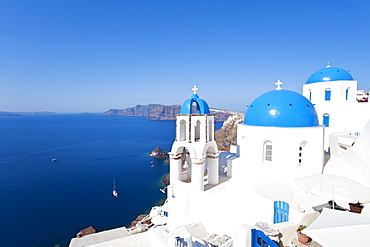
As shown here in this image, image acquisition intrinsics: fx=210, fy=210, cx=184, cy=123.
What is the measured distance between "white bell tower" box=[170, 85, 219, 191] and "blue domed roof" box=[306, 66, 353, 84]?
13.4 meters

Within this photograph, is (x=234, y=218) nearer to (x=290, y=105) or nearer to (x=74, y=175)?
(x=290, y=105)

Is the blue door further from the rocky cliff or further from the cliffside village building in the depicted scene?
the rocky cliff

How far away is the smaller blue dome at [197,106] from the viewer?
1262 centimetres

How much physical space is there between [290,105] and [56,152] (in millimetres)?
62446

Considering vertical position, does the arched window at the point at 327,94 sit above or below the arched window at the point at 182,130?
above

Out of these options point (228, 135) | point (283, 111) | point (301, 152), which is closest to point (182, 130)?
point (283, 111)

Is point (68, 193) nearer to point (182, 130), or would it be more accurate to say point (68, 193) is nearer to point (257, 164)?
point (182, 130)

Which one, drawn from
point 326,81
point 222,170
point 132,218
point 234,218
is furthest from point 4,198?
point 326,81

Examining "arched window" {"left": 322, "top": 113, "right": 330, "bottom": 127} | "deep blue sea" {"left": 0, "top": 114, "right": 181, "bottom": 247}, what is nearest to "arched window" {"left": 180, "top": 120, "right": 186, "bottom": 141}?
"arched window" {"left": 322, "top": 113, "right": 330, "bottom": 127}

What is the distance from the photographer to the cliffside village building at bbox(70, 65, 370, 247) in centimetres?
896

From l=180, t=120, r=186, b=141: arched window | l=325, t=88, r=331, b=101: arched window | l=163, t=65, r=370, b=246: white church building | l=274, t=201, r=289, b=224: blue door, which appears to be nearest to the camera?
l=274, t=201, r=289, b=224: blue door

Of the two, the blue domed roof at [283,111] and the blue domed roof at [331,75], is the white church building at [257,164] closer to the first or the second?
the blue domed roof at [283,111]

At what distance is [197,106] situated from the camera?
42.8 ft

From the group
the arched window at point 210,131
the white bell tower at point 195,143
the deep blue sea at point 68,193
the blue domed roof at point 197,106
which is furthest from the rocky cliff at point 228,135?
the blue domed roof at point 197,106
